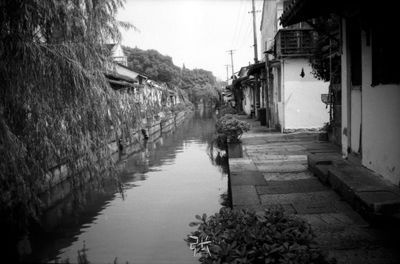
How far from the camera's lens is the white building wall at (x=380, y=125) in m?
6.14

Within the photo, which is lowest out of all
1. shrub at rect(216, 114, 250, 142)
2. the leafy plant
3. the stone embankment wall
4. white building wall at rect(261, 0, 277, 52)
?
the stone embankment wall

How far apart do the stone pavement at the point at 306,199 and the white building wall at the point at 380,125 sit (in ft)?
3.08

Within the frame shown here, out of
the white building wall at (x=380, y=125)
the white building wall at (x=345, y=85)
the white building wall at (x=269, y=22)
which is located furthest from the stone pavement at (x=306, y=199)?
the white building wall at (x=269, y=22)

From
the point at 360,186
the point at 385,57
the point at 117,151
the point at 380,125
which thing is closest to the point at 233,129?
the point at 380,125

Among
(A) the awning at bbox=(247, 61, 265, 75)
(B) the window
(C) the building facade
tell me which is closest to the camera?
(B) the window

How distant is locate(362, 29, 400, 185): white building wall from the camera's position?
242 inches

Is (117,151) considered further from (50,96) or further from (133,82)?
(50,96)

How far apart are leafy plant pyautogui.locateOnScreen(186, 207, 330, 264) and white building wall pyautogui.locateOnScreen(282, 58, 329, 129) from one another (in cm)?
1459

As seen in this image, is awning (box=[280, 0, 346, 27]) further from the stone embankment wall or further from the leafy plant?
the leafy plant

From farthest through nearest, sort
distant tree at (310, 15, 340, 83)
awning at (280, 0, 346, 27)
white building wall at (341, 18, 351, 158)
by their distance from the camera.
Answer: distant tree at (310, 15, 340, 83) < white building wall at (341, 18, 351, 158) < awning at (280, 0, 346, 27)

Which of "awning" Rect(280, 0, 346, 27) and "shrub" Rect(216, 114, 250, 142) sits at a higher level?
"awning" Rect(280, 0, 346, 27)

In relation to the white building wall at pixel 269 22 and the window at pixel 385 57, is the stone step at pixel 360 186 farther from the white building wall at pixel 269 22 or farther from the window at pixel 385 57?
the white building wall at pixel 269 22

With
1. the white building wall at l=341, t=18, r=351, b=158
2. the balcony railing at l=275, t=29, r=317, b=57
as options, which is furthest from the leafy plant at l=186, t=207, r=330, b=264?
the balcony railing at l=275, t=29, r=317, b=57

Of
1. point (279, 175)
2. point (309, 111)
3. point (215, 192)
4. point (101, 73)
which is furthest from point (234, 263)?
point (309, 111)
